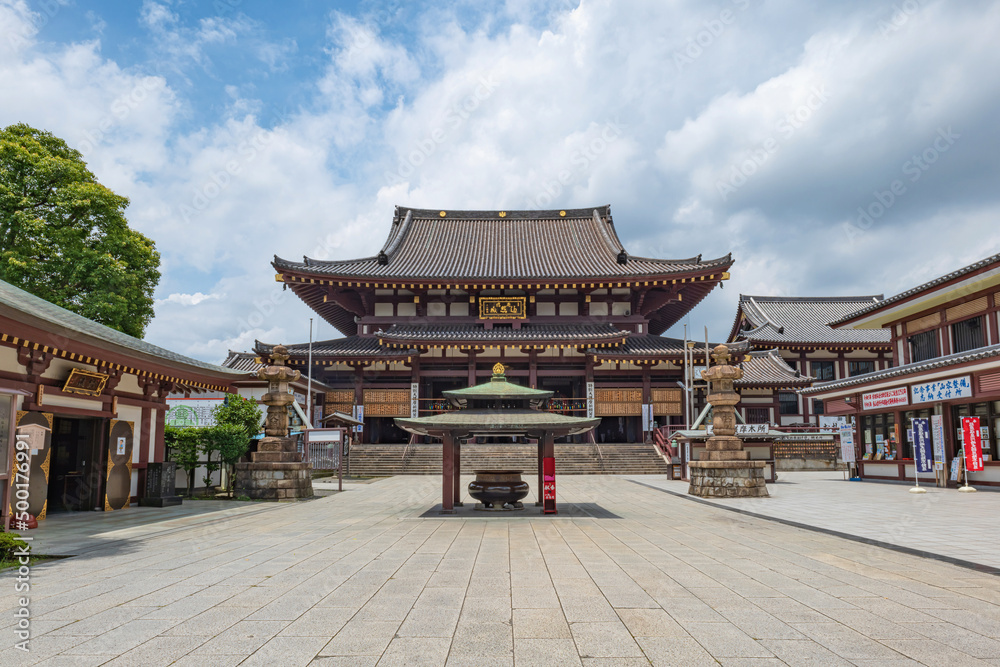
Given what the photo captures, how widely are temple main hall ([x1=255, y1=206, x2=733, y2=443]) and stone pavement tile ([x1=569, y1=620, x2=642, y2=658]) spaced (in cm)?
2548

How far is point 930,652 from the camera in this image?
4.54 meters

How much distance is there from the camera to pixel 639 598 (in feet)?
20.1

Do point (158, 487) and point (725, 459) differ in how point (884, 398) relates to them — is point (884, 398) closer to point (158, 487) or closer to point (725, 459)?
point (725, 459)

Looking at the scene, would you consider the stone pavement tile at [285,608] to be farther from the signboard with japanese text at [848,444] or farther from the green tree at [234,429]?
the signboard with japanese text at [848,444]

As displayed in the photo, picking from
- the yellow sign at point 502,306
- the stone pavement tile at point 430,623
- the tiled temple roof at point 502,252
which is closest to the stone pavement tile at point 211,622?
the stone pavement tile at point 430,623

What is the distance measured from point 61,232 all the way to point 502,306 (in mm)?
20163

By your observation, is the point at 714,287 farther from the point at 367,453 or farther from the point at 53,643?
the point at 53,643

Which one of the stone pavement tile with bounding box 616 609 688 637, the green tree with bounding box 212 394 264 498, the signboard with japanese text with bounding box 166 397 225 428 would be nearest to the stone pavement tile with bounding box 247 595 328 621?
the stone pavement tile with bounding box 616 609 688 637

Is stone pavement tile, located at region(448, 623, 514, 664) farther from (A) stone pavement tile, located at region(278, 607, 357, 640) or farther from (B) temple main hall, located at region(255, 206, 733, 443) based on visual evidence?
(B) temple main hall, located at region(255, 206, 733, 443)

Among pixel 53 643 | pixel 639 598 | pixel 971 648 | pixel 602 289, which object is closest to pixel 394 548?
pixel 639 598

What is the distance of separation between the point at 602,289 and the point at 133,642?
3210 centimetres

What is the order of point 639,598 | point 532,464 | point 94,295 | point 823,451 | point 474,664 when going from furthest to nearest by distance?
point 823,451 → point 532,464 → point 94,295 → point 639,598 → point 474,664

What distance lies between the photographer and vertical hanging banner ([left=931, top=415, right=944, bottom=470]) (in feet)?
62.4

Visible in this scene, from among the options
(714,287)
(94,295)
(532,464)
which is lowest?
(532,464)
